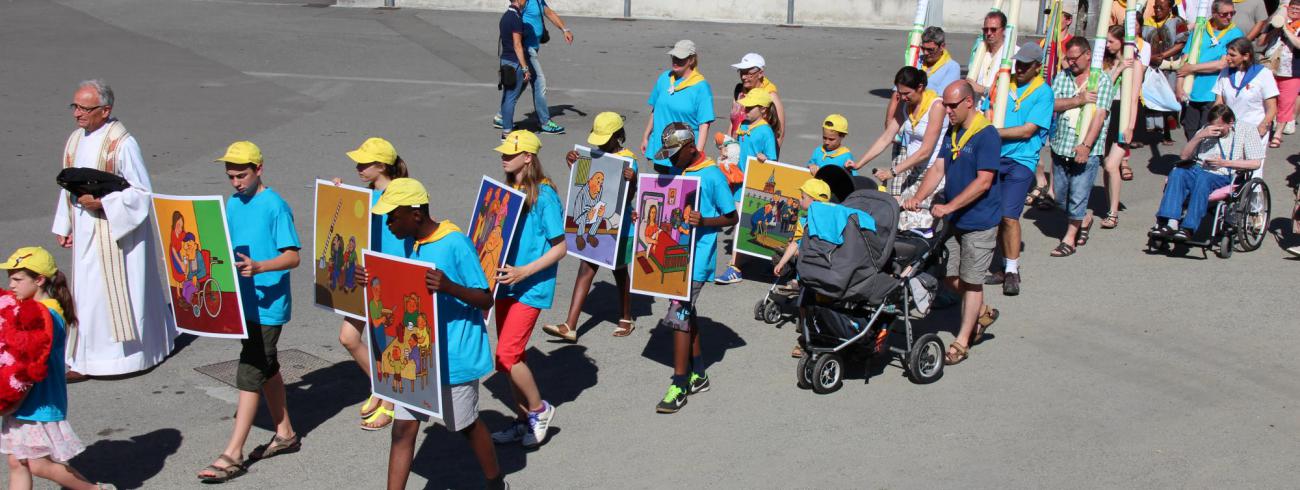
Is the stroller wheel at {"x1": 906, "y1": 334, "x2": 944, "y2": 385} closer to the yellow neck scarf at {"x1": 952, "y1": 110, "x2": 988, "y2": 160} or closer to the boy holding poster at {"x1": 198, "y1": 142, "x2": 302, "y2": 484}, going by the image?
the yellow neck scarf at {"x1": 952, "y1": 110, "x2": 988, "y2": 160}

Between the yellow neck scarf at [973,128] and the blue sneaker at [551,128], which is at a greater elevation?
the yellow neck scarf at [973,128]

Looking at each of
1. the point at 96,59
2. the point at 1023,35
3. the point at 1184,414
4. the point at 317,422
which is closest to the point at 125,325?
the point at 317,422

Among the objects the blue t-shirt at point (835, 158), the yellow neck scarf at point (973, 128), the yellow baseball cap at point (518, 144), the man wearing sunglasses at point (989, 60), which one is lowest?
the blue t-shirt at point (835, 158)

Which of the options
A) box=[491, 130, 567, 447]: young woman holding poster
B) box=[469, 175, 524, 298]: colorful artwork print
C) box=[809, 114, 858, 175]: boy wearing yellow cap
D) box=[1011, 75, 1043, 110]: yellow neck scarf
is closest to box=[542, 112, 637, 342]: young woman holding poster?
box=[491, 130, 567, 447]: young woman holding poster

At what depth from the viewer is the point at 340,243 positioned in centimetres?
685

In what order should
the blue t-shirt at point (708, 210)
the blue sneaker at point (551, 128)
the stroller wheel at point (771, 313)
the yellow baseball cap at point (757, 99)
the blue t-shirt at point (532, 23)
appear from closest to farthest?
1. the blue t-shirt at point (708, 210)
2. the stroller wheel at point (771, 313)
3. the yellow baseball cap at point (757, 99)
4. the blue t-shirt at point (532, 23)
5. the blue sneaker at point (551, 128)

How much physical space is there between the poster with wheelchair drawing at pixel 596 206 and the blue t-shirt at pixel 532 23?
257 inches

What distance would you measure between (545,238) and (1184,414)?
4.09 metres

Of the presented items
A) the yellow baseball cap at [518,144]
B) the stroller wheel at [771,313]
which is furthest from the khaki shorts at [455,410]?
the stroller wheel at [771,313]

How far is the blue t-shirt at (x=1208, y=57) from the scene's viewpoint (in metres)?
13.7

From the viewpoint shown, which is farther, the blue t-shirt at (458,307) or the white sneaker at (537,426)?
the white sneaker at (537,426)

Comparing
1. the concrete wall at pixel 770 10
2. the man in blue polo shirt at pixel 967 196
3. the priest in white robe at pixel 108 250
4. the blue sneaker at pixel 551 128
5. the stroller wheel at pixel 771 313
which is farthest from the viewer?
the concrete wall at pixel 770 10

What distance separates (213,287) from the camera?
6449 mm

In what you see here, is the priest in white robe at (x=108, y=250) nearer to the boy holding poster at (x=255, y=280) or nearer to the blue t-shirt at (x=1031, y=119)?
the boy holding poster at (x=255, y=280)
